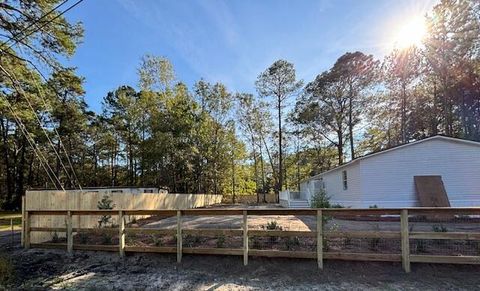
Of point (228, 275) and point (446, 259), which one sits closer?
point (446, 259)

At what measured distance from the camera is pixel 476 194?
12641mm

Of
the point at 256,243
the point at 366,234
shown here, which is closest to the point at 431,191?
the point at 366,234

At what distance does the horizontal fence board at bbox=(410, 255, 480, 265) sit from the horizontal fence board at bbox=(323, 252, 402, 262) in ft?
0.88

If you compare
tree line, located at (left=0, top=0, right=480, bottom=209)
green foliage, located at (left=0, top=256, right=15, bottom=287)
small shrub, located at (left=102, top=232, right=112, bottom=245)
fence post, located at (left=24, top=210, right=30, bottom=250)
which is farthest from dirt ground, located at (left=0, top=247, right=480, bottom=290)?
tree line, located at (left=0, top=0, right=480, bottom=209)

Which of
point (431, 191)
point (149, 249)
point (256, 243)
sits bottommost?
point (149, 249)

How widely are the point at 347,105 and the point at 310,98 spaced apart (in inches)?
137

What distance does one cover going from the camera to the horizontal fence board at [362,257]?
207 inches

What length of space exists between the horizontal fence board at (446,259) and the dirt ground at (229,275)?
0.56 feet

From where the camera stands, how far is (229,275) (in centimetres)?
540

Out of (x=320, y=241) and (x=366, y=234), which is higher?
(x=366, y=234)

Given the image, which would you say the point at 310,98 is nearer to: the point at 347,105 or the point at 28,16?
the point at 347,105

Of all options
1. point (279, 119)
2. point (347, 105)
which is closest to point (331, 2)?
point (347, 105)

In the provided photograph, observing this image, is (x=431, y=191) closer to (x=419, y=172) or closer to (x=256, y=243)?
(x=419, y=172)

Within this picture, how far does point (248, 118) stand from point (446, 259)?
3006 cm
